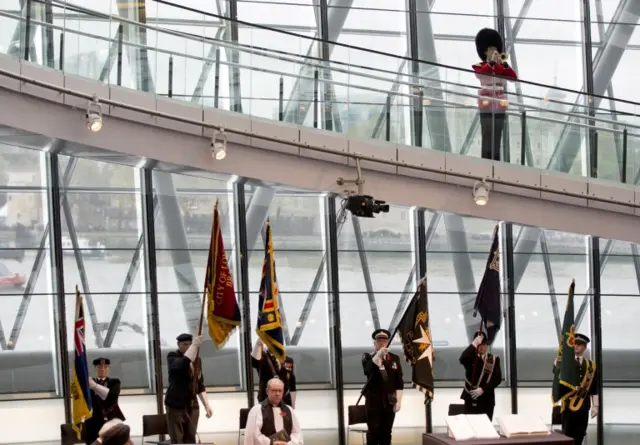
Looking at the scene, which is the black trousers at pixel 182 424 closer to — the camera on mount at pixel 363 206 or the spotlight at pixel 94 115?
the camera on mount at pixel 363 206

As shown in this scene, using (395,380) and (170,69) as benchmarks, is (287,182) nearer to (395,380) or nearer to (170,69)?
(170,69)

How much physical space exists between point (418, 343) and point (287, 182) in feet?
7.21

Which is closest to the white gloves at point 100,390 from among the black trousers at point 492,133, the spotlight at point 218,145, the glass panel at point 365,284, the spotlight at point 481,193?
the spotlight at point 218,145

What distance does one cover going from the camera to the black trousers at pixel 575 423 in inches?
532

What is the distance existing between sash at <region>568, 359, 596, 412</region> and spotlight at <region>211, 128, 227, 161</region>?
4967 mm

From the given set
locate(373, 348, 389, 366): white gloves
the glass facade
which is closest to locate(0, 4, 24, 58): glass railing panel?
the glass facade

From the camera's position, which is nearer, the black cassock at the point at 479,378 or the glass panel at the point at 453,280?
the black cassock at the point at 479,378

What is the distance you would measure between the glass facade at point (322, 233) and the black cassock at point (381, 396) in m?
2.13

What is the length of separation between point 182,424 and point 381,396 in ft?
7.12

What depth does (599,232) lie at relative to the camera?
1312 centimetres

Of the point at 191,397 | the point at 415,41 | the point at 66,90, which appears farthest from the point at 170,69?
the point at 415,41

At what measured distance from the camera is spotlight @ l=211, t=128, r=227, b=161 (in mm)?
11414

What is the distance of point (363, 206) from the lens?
11656 mm

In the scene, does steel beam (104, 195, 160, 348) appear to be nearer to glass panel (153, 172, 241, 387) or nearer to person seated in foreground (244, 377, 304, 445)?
glass panel (153, 172, 241, 387)
